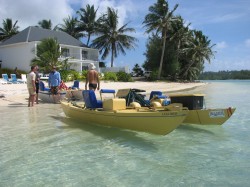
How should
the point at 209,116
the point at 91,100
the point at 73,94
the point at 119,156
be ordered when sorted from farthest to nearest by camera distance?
the point at 73,94, the point at 91,100, the point at 209,116, the point at 119,156

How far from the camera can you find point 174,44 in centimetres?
4741

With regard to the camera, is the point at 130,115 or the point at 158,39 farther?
the point at 158,39

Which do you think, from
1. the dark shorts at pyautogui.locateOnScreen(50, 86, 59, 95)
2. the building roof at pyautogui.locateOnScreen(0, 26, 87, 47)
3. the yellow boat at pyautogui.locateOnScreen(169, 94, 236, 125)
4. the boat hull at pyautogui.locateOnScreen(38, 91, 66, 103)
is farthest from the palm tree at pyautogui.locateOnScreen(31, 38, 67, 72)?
the yellow boat at pyautogui.locateOnScreen(169, 94, 236, 125)

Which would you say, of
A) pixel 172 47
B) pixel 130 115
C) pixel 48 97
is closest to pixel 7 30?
pixel 172 47

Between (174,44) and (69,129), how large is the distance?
40598 mm

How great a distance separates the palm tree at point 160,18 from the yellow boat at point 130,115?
35819mm

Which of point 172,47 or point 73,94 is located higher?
point 172,47

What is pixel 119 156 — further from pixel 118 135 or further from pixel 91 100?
pixel 91 100

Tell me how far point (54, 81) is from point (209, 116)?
757 centimetres

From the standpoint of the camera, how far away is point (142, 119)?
7016 mm

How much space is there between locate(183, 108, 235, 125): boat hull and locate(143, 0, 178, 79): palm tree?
35.6 metres

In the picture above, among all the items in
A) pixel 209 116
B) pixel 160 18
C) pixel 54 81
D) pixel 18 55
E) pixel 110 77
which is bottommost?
pixel 209 116

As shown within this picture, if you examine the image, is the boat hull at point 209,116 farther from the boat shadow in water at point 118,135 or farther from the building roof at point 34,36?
the building roof at point 34,36

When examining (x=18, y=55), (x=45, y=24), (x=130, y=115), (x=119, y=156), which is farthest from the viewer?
(x=45, y=24)
